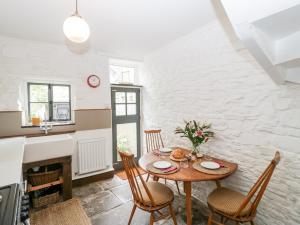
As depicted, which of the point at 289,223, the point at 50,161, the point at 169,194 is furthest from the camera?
the point at 50,161

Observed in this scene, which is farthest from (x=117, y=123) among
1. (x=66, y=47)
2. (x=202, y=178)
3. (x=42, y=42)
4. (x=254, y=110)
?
(x=254, y=110)

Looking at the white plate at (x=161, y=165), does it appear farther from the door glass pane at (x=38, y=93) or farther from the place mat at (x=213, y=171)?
the door glass pane at (x=38, y=93)

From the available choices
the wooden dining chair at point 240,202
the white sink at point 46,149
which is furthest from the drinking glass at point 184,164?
the white sink at point 46,149

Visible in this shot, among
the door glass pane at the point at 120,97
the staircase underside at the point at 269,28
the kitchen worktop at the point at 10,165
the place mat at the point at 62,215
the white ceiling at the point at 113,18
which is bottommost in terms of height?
the place mat at the point at 62,215

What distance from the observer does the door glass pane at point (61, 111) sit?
9.21 feet

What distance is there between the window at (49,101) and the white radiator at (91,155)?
1.82 ft

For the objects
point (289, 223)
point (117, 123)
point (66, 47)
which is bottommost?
point (289, 223)

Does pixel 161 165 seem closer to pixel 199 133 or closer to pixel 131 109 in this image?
pixel 199 133

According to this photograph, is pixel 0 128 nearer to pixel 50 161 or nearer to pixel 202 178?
pixel 50 161

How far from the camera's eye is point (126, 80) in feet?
11.7

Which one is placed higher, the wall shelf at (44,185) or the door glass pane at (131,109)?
the door glass pane at (131,109)

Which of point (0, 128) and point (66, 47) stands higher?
point (66, 47)

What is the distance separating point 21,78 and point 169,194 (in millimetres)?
2607

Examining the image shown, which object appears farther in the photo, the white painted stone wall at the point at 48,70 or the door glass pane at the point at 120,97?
the door glass pane at the point at 120,97
